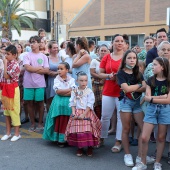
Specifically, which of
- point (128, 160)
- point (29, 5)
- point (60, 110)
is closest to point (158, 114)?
point (128, 160)

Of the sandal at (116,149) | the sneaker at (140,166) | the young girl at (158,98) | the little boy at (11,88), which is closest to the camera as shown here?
the young girl at (158,98)

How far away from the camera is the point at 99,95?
5.89m

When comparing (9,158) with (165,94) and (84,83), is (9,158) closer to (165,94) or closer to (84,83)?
(84,83)

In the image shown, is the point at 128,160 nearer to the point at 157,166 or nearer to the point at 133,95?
the point at 157,166

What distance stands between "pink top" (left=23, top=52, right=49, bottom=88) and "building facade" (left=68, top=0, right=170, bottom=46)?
74.8ft

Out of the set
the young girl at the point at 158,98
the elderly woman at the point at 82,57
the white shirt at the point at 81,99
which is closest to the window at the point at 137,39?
the elderly woman at the point at 82,57

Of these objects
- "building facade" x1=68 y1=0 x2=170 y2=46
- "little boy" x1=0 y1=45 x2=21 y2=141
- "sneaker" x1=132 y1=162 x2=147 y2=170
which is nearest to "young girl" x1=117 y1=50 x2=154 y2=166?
"sneaker" x1=132 y1=162 x2=147 y2=170

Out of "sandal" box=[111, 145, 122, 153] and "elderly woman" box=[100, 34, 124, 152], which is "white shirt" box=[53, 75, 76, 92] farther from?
"sandal" box=[111, 145, 122, 153]

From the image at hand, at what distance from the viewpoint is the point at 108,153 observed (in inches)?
191

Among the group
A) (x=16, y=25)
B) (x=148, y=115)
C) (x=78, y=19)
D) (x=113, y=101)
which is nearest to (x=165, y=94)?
(x=148, y=115)

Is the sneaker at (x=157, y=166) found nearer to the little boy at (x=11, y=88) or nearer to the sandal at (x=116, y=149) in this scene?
the sandal at (x=116, y=149)

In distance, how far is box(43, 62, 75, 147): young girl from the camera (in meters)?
5.04

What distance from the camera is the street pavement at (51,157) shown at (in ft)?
14.1

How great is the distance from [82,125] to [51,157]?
735mm
